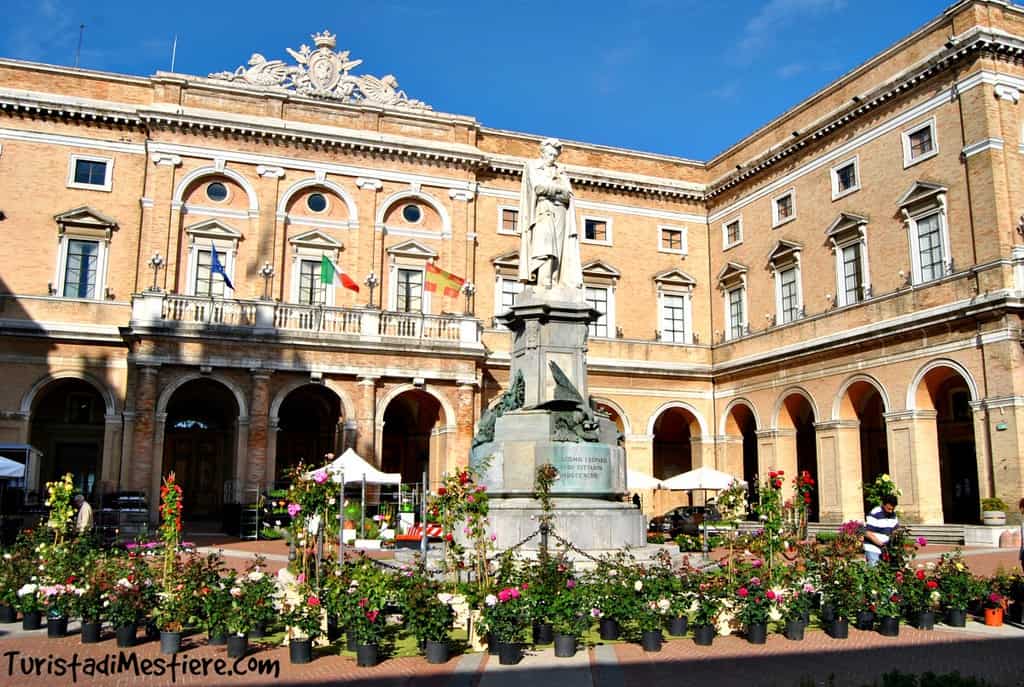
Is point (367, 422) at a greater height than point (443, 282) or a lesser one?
lesser

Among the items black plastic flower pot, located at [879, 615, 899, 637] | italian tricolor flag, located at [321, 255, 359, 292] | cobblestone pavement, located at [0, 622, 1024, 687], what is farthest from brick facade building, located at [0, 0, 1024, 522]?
cobblestone pavement, located at [0, 622, 1024, 687]

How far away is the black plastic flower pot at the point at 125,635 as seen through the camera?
958 centimetres

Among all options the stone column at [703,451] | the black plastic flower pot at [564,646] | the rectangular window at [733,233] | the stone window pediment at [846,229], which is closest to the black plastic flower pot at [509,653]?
the black plastic flower pot at [564,646]

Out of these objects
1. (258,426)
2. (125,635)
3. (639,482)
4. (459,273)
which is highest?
(459,273)

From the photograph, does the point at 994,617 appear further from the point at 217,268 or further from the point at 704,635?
the point at 217,268

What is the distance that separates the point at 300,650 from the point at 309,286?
971 inches

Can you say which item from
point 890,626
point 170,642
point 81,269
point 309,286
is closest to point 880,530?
point 890,626

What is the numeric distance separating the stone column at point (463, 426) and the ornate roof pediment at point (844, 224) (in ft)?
45.0

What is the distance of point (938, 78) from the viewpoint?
2736cm

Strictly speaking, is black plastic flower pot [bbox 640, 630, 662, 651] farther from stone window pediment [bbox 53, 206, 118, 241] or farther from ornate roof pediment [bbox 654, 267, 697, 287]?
ornate roof pediment [bbox 654, 267, 697, 287]

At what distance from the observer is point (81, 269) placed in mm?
30828

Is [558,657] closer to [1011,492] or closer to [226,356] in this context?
[1011,492]

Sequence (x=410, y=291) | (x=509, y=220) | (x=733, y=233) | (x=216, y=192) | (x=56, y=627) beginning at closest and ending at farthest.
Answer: (x=56, y=627)
(x=216, y=192)
(x=410, y=291)
(x=509, y=220)
(x=733, y=233)

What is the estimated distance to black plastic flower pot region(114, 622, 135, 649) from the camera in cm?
958
